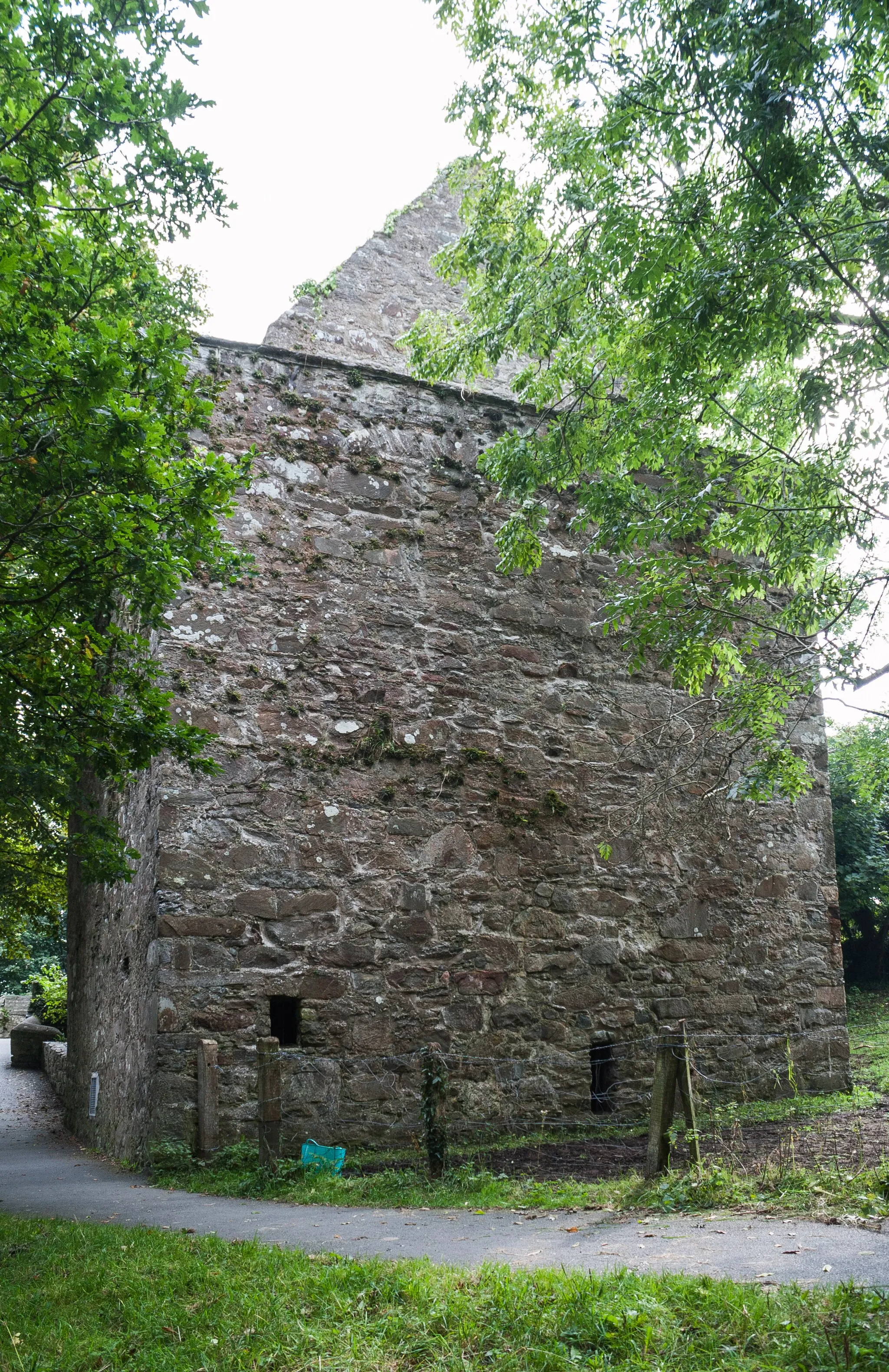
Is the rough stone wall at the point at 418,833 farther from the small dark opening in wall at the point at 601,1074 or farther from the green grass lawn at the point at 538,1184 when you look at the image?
the green grass lawn at the point at 538,1184

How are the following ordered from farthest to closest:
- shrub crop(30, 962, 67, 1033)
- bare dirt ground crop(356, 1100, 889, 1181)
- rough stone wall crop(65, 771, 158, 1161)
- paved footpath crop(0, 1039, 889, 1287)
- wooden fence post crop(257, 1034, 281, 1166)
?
shrub crop(30, 962, 67, 1033) → rough stone wall crop(65, 771, 158, 1161) → wooden fence post crop(257, 1034, 281, 1166) → bare dirt ground crop(356, 1100, 889, 1181) → paved footpath crop(0, 1039, 889, 1287)

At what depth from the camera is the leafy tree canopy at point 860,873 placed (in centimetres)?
1628

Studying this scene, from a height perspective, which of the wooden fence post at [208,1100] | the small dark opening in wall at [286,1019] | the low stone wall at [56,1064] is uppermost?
the small dark opening in wall at [286,1019]

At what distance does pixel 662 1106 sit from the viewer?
532 cm

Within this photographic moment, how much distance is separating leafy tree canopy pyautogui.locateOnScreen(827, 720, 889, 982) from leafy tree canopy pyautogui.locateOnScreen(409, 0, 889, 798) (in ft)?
28.7

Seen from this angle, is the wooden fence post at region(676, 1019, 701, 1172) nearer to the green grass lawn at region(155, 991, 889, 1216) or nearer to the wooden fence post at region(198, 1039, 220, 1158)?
the green grass lawn at region(155, 991, 889, 1216)

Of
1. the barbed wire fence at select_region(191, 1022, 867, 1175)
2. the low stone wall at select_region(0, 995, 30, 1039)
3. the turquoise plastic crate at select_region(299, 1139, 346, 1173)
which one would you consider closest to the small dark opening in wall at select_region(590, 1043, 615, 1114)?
the barbed wire fence at select_region(191, 1022, 867, 1175)

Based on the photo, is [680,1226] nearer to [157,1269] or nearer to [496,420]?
[157,1269]

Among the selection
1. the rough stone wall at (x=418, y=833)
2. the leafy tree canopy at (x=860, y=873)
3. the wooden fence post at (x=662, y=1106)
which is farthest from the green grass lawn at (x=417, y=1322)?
the leafy tree canopy at (x=860, y=873)

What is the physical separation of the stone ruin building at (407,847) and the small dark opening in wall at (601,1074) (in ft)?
0.10

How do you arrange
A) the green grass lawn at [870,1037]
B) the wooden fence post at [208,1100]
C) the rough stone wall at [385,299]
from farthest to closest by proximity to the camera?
the green grass lawn at [870,1037] < the rough stone wall at [385,299] < the wooden fence post at [208,1100]

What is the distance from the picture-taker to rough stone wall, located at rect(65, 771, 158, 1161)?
691cm

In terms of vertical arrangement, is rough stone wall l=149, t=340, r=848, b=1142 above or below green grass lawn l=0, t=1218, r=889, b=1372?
above

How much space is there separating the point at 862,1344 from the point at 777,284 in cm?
459
